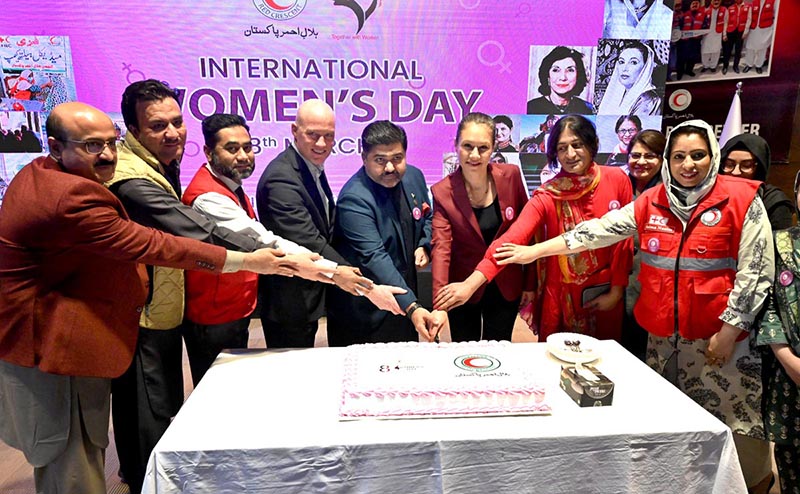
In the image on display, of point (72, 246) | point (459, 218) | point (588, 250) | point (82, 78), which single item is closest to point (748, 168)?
point (588, 250)

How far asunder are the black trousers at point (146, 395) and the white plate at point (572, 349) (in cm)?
148

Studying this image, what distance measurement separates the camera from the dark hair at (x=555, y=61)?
165 inches

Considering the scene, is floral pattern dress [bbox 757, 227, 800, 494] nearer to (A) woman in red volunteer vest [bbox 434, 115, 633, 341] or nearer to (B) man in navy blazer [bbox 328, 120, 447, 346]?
(A) woman in red volunteer vest [bbox 434, 115, 633, 341]

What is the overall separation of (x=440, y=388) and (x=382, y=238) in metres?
0.96

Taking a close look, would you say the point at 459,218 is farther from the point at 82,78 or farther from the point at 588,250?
the point at 82,78

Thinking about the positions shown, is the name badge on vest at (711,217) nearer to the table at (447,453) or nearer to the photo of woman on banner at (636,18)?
the table at (447,453)

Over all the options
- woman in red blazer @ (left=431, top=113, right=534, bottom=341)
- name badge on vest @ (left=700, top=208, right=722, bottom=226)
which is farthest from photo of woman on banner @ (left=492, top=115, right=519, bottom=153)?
→ name badge on vest @ (left=700, top=208, right=722, bottom=226)

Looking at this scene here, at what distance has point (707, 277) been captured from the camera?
1790 millimetres

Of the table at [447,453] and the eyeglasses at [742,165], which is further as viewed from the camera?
the eyeglasses at [742,165]

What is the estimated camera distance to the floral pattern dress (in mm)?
1653

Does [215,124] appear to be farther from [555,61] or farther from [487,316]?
[555,61]

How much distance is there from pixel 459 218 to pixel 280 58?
2576 millimetres

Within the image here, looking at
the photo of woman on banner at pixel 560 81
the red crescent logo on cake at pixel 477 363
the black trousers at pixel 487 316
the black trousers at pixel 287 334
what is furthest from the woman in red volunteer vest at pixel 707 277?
the photo of woman on banner at pixel 560 81

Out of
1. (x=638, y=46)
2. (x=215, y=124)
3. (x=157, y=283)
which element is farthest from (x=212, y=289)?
(x=638, y=46)
